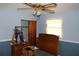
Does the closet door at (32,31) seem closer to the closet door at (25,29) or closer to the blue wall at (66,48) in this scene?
the closet door at (25,29)

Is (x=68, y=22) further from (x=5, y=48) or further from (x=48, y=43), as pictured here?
(x=5, y=48)

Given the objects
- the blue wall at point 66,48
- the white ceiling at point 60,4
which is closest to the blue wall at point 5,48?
the blue wall at point 66,48

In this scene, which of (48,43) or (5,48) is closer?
(5,48)

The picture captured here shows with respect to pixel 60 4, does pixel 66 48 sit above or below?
below

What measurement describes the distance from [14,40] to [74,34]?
17.6 inches

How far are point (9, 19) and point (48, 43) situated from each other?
375mm

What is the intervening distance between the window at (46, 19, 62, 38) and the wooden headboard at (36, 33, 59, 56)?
35 mm

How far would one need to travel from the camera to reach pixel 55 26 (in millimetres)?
920

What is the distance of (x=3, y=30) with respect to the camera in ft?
2.93

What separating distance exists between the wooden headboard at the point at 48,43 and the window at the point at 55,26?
35 mm

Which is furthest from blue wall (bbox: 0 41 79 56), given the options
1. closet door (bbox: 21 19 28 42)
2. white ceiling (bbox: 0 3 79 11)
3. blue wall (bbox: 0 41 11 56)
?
white ceiling (bbox: 0 3 79 11)

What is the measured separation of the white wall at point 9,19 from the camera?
0.90 meters

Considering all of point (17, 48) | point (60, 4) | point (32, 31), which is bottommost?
point (17, 48)

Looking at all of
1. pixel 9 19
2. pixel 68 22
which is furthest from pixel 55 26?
pixel 9 19
